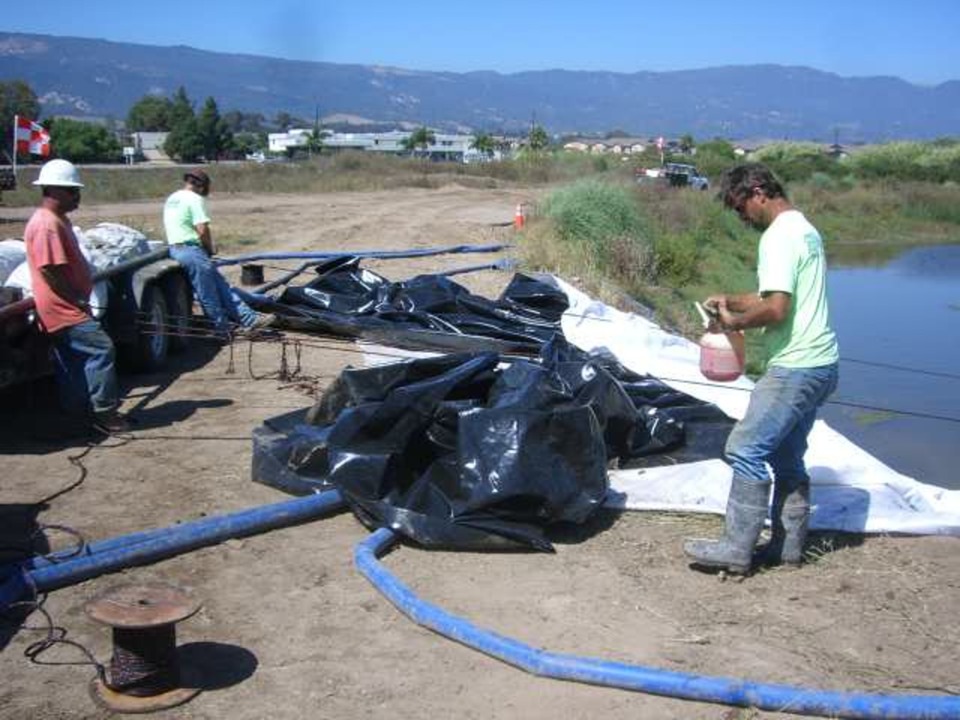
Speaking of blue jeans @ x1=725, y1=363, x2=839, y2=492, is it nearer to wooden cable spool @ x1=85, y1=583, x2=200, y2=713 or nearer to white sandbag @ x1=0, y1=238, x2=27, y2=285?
wooden cable spool @ x1=85, y1=583, x2=200, y2=713

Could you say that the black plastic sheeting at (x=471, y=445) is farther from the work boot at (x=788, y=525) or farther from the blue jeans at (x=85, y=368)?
the blue jeans at (x=85, y=368)

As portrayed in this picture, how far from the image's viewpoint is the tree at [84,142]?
79.7 meters

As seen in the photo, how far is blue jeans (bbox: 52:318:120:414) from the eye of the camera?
6.46 meters

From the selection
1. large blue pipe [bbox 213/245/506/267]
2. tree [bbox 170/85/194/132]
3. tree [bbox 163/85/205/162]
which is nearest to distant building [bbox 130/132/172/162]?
tree [bbox 163/85/205/162]

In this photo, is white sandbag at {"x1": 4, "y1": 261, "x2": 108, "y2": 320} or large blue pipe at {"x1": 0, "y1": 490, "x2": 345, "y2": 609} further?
white sandbag at {"x1": 4, "y1": 261, "x2": 108, "y2": 320}

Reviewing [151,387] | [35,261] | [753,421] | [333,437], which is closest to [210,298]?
[151,387]

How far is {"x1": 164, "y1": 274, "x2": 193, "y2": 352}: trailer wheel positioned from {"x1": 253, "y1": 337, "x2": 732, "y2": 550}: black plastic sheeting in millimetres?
3170

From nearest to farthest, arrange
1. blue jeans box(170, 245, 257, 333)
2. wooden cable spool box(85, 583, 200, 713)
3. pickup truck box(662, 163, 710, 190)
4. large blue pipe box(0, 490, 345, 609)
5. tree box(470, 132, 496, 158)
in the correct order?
wooden cable spool box(85, 583, 200, 713) < large blue pipe box(0, 490, 345, 609) < blue jeans box(170, 245, 257, 333) < pickup truck box(662, 163, 710, 190) < tree box(470, 132, 496, 158)

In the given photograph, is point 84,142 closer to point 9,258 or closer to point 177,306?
point 177,306

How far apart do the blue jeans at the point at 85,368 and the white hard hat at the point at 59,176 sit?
2.74 ft

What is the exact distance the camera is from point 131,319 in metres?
8.05

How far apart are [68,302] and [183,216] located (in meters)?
3.25

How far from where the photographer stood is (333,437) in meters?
5.39

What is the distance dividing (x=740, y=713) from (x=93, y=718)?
2178mm
